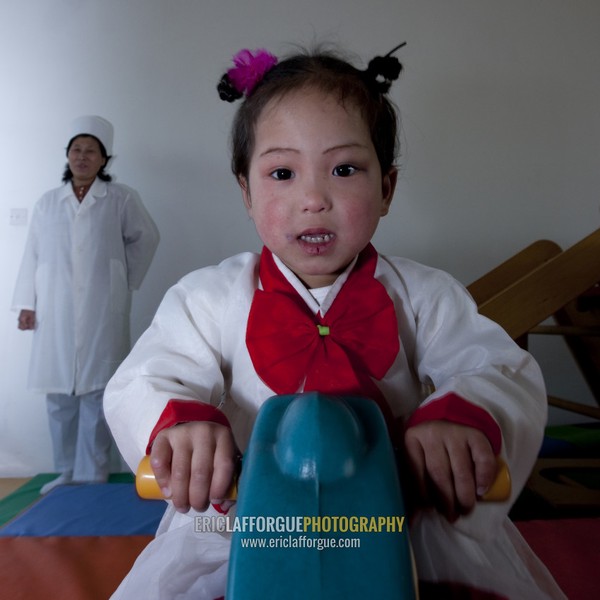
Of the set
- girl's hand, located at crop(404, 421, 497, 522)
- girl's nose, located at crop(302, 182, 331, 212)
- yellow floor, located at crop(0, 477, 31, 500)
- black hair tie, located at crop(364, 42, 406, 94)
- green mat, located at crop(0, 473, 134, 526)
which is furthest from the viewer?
yellow floor, located at crop(0, 477, 31, 500)

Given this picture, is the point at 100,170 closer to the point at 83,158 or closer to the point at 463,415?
the point at 83,158

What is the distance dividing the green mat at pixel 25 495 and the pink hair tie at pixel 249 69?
1.15 meters

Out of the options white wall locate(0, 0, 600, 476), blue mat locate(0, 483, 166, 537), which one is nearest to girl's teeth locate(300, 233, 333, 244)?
blue mat locate(0, 483, 166, 537)

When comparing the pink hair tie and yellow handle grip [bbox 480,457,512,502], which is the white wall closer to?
the pink hair tie

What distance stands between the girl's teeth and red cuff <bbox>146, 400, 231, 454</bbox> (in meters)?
0.23

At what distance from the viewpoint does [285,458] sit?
1.23 ft

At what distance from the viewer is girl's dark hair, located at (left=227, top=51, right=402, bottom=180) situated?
0.70 m

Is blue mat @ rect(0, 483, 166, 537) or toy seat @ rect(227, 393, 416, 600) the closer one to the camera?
toy seat @ rect(227, 393, 416, 600)

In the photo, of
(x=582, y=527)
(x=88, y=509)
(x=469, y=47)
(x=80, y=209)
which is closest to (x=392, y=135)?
(x=582, y=527)

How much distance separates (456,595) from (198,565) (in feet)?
0.77

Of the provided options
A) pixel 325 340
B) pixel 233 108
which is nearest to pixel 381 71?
pixel 325 340

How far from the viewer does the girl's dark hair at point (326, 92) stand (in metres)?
0.70

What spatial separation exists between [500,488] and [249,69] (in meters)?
0.61

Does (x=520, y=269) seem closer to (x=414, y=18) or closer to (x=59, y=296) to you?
(x=414, y=18)
